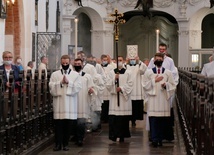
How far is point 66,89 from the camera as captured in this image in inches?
Result: 601

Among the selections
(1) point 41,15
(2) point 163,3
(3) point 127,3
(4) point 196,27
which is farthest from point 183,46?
(1) point 41,15

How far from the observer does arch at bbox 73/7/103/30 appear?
41.7m

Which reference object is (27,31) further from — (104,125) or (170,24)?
(170,24)

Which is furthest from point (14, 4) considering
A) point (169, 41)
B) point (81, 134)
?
point (169, 41)

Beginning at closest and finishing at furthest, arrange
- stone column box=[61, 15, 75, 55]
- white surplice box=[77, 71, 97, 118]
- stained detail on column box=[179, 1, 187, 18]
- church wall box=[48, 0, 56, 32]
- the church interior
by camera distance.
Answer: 1. the church interior
2. white surplice box=[77, 71, 97, 118]
3. church wall box=[48, 0, 56, 32]
4. stone column box=[61, 15, 75, 55]
5. stained detail on column box=[179, 1, 187, 18]

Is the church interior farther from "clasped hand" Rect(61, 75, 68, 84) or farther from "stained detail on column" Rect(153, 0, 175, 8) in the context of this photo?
"clasped hand" Rect(61, 75, 68, 84)

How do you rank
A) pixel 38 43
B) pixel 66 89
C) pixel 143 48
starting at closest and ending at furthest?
pixel 66 89, pixel 38 43, pixel 143 48

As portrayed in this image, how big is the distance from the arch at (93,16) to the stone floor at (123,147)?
22.9 metres

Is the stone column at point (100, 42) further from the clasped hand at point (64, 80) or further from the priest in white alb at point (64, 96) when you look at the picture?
the clasped hand at point (64, 80)

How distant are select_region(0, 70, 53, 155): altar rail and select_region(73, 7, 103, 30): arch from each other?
80.9ft

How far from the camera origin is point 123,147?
644 inches

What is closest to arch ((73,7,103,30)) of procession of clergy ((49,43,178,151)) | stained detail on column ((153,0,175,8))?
stained detail on column ((153,0,175,8))

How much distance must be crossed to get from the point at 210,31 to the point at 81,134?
3131cm

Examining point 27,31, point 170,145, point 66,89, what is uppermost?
point 27,31
